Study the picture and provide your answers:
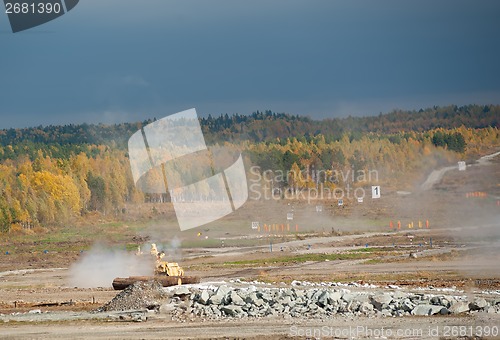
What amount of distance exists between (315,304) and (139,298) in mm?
8530

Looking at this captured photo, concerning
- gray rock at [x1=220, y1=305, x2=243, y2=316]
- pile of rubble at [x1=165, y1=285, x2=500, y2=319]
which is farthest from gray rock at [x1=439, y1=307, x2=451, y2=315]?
gray rock at [x1=220, y1=305, x2=243, y2=316]

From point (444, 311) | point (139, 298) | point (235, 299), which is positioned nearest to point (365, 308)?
point (444, 311)

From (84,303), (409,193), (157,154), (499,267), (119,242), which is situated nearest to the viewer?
(84,303)

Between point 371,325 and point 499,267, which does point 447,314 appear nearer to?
point 371,325

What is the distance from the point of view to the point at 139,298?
4569 cm

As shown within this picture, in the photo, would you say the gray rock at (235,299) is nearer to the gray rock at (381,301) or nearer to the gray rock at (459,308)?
the gray rock at (381,301)

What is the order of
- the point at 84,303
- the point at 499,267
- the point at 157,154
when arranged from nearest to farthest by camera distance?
the point at 84,303
the point at 499,267
the point at 157,154

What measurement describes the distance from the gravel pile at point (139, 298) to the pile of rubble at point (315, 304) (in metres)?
0.79

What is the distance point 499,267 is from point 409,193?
61.3 metres

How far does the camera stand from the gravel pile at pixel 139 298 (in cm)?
4475

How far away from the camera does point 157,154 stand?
16788cm

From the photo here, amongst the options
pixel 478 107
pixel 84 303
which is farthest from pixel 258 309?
pixel 478 107

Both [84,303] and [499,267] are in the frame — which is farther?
[499,267]

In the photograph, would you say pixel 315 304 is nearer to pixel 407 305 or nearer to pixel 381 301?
pixel 381 301
